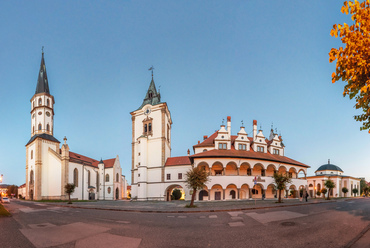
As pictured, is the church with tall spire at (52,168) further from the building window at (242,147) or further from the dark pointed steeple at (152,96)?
the building window at (242,147)

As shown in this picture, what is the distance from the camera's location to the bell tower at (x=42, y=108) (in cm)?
6606

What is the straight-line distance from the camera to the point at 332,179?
72562 millimetres

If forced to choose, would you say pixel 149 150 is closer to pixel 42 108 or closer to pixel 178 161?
pixel 178 161

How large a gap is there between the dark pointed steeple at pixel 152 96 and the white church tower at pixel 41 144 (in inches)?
1013

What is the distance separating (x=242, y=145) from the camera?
46406mm

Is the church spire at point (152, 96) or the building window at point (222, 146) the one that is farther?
the church spire at point (152, 96)

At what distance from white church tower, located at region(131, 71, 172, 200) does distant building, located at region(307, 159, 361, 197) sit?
47.0 metres

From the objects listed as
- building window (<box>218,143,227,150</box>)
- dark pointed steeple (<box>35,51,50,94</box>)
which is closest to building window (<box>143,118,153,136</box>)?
building window (<box>218,143,227,150</box>)

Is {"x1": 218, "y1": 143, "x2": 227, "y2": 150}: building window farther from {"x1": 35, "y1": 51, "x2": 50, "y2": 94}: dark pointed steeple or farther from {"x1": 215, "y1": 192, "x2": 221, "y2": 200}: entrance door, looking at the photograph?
{"x1": 35, "y1": 51, "x2": 50, "y2": 94}: dark pointed steeple

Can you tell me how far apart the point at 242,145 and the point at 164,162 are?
16194 millimetres

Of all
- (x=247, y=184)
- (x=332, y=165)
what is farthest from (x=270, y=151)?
(x=332, y=165)

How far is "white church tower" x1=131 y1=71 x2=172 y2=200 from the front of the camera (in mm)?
51250

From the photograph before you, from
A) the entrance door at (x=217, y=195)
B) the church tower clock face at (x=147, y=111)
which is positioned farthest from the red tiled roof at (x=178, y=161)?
the church tower clock face at (x=147, y=111)

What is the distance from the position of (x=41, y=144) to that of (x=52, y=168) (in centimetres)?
639
